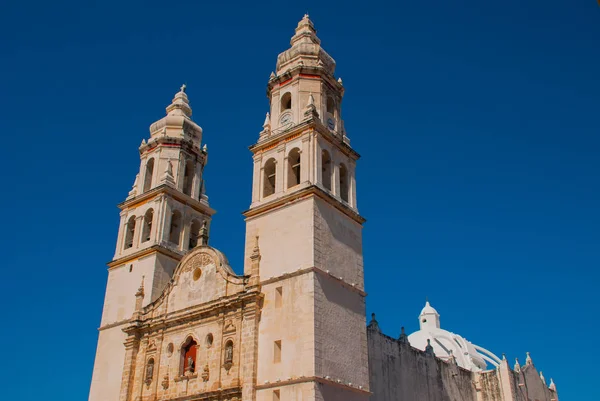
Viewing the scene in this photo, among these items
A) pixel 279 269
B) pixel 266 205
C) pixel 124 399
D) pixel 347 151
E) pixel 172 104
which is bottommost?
pixel 124 399

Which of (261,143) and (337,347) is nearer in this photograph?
(337,347)

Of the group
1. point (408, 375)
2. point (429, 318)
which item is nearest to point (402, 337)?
point (408, 375)

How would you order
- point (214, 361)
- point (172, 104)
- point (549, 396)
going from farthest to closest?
1. point (549, 396)
2. point (172, 104)
3. point (214, 361)

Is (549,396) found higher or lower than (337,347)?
higher

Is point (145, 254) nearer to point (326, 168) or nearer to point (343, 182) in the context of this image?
point (326, 168)

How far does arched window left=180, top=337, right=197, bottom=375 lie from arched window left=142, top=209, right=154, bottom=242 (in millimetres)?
6986

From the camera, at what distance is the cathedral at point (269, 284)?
23.1 m

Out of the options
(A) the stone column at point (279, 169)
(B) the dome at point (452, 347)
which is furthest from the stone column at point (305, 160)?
(B) the dome at point (452, 347)

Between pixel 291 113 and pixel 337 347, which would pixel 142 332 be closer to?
pixel 337 347

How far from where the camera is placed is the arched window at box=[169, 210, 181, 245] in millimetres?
31953

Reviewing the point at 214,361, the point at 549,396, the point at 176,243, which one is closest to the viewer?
the point at 214,361

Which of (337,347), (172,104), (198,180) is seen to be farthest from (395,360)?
(172,104)

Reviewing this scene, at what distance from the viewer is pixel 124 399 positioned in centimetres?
2677

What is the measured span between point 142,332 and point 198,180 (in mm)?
8819
